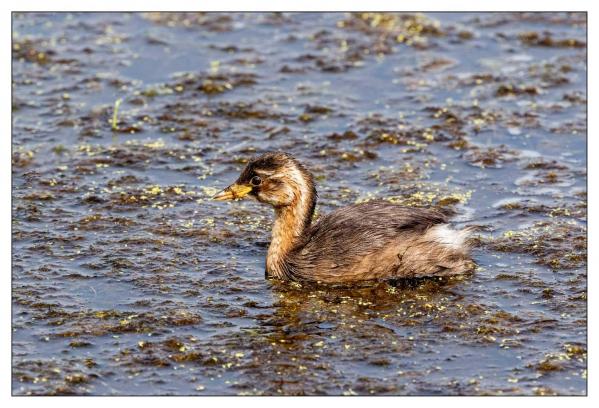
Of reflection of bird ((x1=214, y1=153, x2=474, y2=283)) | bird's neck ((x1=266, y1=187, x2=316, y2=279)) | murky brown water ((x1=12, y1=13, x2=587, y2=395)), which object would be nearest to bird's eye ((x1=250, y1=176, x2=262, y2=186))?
reflection of bird ((x1=214, y1=153, x2=474, y2=283))

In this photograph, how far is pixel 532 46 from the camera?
15930 millimetres

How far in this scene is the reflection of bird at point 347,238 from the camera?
400 inches

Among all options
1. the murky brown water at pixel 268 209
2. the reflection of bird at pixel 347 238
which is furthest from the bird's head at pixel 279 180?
the murky brown water at pixel 268 209

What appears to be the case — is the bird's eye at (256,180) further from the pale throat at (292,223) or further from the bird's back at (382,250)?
the bird's back at (382,250)

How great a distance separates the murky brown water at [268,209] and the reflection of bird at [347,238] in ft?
0.54

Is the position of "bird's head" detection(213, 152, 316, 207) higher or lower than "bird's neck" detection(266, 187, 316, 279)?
higher

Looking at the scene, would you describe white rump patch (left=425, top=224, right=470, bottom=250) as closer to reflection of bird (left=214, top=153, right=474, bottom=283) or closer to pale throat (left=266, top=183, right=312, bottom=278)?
reflection of bird (left=214, top=153, right=474, bottom=283)

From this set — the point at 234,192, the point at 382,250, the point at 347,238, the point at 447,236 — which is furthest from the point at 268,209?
the point at 447,236

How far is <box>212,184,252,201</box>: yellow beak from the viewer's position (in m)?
10.7

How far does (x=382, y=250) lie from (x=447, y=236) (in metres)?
0.58

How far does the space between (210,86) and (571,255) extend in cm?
573

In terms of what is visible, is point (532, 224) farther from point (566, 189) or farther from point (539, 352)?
point (539, 352)

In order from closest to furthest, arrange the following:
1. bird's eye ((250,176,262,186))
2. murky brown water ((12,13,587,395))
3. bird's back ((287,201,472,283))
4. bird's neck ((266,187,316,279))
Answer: murky brown water ((12,13,587,395))
bird's back ((287,201,472,283))
bird's neck ((266,187,316,279))
bird's eye ((250,176,262,186))

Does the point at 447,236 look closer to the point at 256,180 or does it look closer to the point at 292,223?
the point at 292,223
